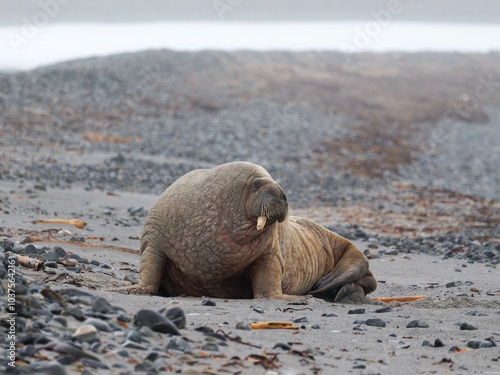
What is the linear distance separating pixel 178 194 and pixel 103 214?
5.00m

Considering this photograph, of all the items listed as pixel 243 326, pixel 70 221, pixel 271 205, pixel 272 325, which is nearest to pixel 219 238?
pixel 271 205

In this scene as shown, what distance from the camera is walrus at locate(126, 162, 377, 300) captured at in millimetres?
5602

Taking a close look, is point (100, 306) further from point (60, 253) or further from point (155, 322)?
point (60, 253)

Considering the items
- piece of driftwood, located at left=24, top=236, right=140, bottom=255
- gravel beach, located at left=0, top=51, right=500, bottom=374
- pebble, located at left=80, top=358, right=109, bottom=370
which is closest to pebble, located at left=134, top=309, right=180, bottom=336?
gravel beach, located at left=0, top=51, right=500, bottom=374

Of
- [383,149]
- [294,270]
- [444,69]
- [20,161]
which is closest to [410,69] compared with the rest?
[444,69]

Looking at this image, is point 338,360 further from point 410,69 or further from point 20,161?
point 410,69

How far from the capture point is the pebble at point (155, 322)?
384cm

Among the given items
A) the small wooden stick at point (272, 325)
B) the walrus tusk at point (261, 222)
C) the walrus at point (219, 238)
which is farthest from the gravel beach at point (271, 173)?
the walrus tusk at point (261, 222)

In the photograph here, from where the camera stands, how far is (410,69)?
55.8 metres

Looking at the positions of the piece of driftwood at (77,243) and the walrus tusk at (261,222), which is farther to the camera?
the piece of driftwood at (77,243)

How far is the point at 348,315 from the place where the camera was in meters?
5.43

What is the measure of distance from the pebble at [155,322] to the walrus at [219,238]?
1654mm

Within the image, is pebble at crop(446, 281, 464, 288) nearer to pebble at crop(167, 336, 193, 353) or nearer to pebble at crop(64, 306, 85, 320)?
pebble at crop(167, 336, 193, 353)

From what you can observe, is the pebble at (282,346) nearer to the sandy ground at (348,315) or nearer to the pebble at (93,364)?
the sandy ground at (348,315)
